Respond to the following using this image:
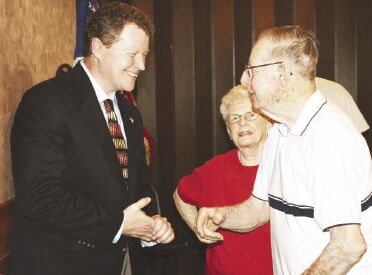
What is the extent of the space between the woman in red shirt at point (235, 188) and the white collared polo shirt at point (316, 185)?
0.58 m

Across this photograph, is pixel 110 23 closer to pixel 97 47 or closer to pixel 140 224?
pixel 97 47

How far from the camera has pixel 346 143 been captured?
4.72 ft

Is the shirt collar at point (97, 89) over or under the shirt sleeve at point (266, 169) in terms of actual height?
over

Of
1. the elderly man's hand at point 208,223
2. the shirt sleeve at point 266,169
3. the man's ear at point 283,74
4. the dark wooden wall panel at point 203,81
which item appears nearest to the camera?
the man's ear at point 283,74

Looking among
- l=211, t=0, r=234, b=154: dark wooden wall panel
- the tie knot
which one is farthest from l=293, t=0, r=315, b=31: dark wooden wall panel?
the tie knot

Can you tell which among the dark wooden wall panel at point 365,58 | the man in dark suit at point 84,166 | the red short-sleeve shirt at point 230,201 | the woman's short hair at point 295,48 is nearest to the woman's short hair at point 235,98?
the red short-sleeve shirt at point 230,201

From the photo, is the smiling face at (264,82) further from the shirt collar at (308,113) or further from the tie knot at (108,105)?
the tie knot at (108,105)

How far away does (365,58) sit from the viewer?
159 inches

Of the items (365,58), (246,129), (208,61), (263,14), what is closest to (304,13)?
(263,14)

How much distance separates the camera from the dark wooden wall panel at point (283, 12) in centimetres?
405

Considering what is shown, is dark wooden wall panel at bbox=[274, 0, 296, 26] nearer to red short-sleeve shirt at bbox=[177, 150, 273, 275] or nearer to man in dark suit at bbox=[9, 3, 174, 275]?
red short-sleeve shirt at bbox=[177, 150, 273, 275]

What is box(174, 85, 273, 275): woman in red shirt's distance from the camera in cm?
236

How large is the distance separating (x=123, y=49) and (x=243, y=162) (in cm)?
88

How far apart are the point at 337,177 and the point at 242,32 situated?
2937 mm
